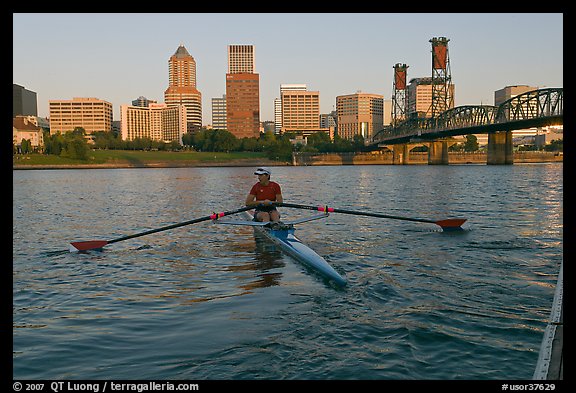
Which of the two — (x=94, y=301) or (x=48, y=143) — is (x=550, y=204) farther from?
(x=48, y=143)

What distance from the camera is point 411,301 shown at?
1112 centimetres

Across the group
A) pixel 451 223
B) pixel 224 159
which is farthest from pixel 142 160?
pixel 451 223

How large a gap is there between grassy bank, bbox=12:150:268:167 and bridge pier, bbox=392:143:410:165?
4708cm

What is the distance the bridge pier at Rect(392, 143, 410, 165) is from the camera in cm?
17675

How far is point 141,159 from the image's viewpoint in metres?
171

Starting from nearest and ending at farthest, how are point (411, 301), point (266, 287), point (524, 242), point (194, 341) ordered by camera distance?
point (194, 341) → point (411, 301) → point (266, 287) → point (524, 242)

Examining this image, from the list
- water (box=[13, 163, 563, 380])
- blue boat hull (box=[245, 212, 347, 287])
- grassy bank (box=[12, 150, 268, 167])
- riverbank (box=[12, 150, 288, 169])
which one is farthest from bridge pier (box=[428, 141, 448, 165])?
blue boat hull (box=[245, 212, 347, 287])

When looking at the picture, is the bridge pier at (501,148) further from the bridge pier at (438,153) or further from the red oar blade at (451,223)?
the red oar blade at (451,223)

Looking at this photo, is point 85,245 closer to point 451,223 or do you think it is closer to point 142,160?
point 451,223

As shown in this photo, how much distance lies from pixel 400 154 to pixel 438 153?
31.2m
